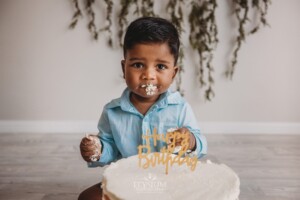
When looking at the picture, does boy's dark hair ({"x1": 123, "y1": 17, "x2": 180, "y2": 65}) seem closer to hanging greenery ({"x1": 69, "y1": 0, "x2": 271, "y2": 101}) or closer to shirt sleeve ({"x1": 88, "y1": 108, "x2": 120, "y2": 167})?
shirt sleeve ({"x1": 88, "y1": 108, "x2": 120, "y2": 167})

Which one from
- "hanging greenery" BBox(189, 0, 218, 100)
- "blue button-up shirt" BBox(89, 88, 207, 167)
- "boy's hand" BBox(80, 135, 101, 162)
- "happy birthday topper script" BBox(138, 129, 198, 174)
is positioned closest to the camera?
"happy birthday topper script" BBox(138, 129, 198, 174)

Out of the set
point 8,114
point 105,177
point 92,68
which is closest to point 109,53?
point 92,68

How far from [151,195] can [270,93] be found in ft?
6.85

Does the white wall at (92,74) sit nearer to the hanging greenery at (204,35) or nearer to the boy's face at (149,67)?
the hanging greenery at (204,35)

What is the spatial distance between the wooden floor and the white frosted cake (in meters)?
0.70

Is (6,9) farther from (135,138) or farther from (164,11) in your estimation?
(135,138)

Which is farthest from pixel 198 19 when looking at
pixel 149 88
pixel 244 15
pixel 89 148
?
pixel 89 148

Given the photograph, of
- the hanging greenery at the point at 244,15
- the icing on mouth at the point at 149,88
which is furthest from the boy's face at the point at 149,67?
the hanging greenery at the point at 244,15

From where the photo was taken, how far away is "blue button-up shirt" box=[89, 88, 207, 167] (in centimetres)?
116

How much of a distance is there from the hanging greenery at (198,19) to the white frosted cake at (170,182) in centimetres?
170

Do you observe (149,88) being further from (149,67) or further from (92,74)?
(92,74)

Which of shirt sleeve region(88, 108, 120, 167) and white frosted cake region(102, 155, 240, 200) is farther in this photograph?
shirt sleeve region(88, 108, 120, 167)

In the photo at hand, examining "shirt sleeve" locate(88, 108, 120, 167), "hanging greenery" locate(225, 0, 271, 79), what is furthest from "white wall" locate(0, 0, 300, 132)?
"shirt sleeve" locate(88, 108, 120, 167)

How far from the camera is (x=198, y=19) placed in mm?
2461
